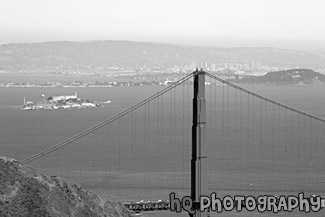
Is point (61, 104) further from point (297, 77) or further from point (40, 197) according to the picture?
point (40, 197)

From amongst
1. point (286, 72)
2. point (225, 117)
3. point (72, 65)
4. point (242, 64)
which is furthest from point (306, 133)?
point (72, 65)

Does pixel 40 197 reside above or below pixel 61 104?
above

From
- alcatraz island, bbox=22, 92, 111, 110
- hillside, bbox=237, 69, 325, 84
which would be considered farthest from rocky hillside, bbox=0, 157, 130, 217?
hillside, bbox=237, 69, 325, 84

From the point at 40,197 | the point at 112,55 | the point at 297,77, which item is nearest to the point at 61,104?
the point at 297,77

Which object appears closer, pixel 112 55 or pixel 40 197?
pixel 40 197


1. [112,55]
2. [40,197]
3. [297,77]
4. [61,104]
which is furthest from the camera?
[112,55]

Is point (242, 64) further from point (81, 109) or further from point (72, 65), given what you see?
point (81, 109)
